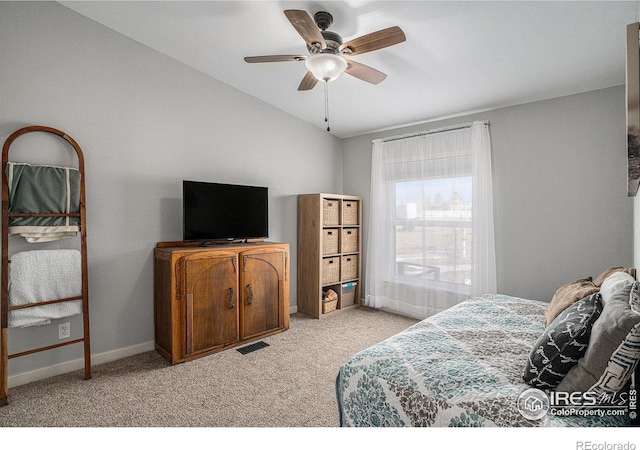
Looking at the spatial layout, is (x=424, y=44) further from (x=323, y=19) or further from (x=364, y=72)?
(x=323, y=19)

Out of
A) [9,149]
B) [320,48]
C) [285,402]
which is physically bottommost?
[285,402]

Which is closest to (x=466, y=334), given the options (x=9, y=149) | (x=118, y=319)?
(x=118, y=319)

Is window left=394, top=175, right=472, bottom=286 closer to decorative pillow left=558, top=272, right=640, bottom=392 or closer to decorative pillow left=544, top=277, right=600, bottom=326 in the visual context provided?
decorative pillow left=544, top=277, right=600, bottom=326


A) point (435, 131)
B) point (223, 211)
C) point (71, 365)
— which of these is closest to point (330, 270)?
point (223, 211)

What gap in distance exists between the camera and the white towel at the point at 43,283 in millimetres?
2201

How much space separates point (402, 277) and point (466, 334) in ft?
7.74

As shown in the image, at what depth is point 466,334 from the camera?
1.77 metres

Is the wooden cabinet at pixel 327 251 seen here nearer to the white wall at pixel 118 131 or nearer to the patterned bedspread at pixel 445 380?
the white wall at pixel 118 131

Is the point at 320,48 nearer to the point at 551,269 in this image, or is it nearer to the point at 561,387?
the point at 561,387

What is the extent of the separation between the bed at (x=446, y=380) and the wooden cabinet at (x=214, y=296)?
1.68 meters

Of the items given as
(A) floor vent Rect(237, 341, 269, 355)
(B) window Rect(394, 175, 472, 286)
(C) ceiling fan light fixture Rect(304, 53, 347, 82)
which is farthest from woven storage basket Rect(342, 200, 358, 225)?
(C) ceiling fan light fixture Rect(304, 53, 347, 82)

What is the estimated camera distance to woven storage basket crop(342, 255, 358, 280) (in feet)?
14.0

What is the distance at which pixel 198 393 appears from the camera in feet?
7.18
